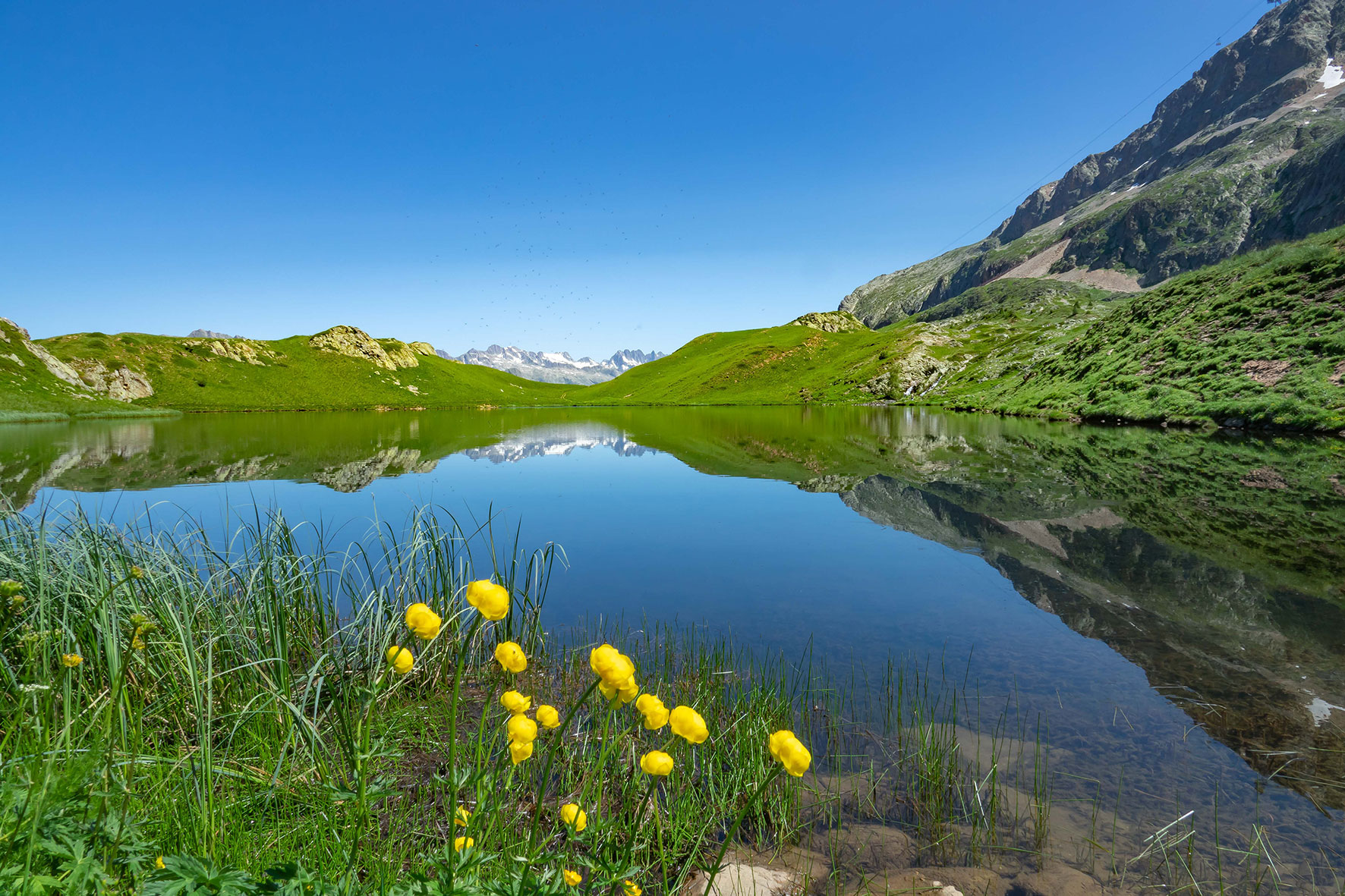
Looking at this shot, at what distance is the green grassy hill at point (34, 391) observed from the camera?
61722mm

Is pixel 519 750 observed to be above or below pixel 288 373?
below

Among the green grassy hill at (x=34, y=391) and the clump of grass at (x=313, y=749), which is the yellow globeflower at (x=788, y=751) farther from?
the green grassy hill at (x=34, y=391)

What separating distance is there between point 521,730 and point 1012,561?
42.4 ft

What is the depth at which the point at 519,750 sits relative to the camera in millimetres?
2494

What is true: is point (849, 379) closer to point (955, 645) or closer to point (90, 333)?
point (955, 645)

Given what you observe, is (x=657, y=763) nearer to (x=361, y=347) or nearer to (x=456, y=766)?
(x=456, y=766)

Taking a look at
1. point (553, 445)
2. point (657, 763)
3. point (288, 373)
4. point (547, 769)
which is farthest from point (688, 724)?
point (288, 373)

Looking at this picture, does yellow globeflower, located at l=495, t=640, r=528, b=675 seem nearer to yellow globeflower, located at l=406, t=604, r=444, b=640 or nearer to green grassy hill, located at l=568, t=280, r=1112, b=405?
yellow globeflower, located at l=406, t=604, r=444, b=640

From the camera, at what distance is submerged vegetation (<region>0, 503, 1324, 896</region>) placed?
2415 mm

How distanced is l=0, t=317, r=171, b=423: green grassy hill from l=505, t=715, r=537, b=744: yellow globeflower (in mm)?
82841

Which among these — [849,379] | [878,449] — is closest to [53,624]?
[878,449]

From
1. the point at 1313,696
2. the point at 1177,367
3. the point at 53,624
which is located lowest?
the point at 1313,696

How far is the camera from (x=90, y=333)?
3954 inches

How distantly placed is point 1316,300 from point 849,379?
7120 cm
